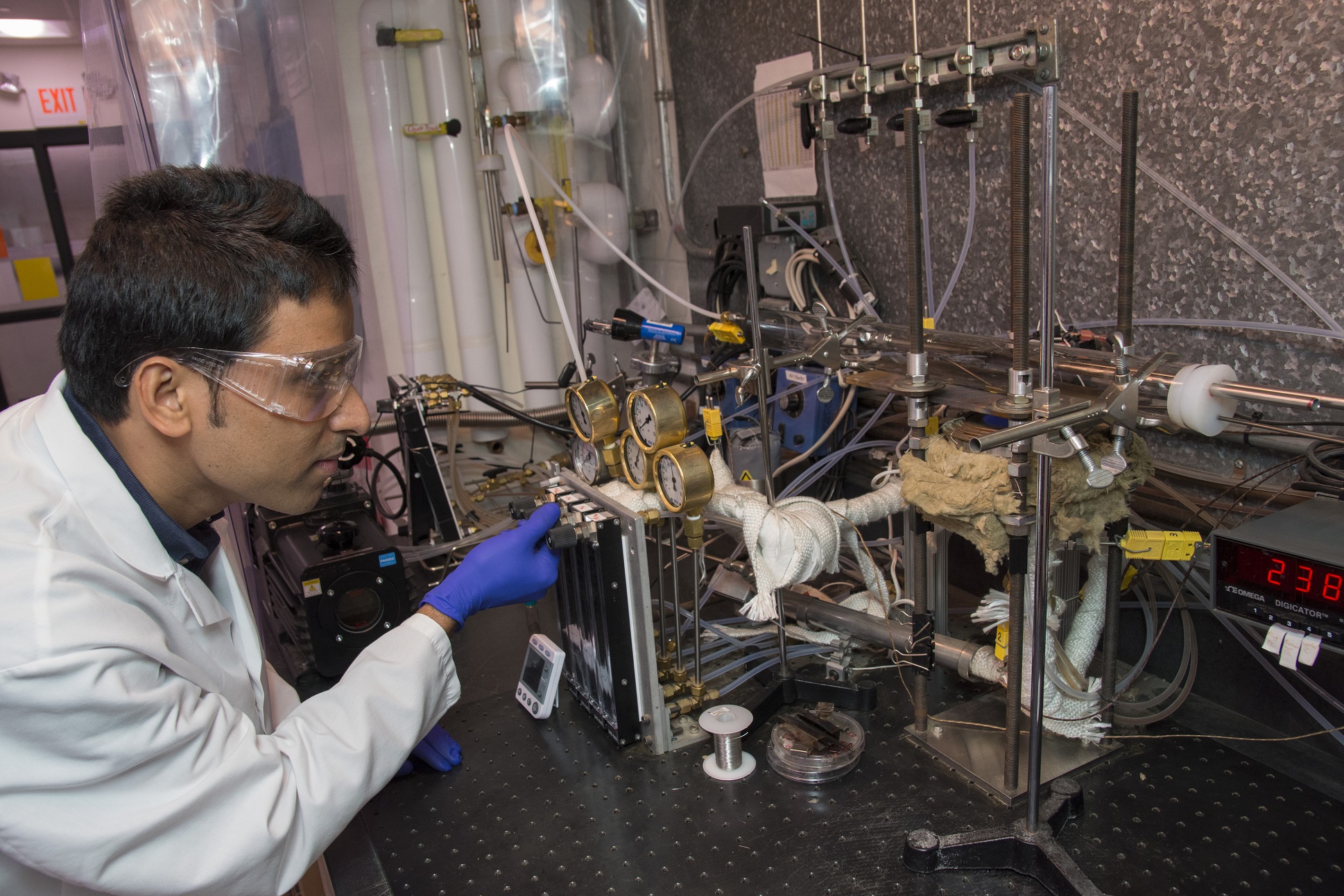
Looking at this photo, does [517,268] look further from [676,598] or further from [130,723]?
[130,723]

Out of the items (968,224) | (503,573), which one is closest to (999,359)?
(968,224)

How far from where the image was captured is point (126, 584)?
2.65ft

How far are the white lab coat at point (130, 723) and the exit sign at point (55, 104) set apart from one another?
3804mm

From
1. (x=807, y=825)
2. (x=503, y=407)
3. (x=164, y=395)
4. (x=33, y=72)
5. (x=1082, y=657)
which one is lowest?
(x=807, y=825)

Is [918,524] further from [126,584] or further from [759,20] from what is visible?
[759,20]

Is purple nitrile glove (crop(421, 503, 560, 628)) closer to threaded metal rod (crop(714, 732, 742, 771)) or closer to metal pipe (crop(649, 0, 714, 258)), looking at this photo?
threaded metal rod (crop(714, 732, 742, 771))

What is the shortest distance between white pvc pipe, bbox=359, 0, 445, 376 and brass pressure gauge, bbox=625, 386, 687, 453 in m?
1.36

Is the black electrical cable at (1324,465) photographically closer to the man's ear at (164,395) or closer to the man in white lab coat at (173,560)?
the man in white lab coat at (173,560)

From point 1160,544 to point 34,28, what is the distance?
451 cm

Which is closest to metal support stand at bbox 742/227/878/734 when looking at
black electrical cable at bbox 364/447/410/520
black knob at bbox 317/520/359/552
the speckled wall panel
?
the speckled wall panel

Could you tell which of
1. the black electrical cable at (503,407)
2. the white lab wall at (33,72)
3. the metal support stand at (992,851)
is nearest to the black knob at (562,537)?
the metal support stand at (992,851)

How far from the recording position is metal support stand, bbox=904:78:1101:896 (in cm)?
83

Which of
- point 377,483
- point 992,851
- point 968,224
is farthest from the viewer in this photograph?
point 377,483

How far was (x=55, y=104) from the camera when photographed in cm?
385
